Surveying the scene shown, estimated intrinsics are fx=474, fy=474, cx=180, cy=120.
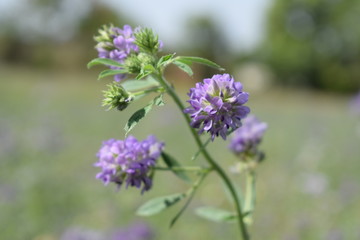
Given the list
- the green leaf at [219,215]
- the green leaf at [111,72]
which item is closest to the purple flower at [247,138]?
the green leaf at [219,215]

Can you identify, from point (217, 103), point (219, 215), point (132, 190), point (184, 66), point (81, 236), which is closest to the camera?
point (217, 103)

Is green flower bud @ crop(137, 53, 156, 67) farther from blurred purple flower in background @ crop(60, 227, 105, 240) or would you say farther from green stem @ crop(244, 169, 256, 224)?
blurred purple flower in background @ crop(60, 227, 105, 240)

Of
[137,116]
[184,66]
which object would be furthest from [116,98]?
[184,66]

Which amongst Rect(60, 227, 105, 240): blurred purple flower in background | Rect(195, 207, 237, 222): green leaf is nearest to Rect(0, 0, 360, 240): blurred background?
Rect(60, 227, 105, 240): blurred purple flower in background

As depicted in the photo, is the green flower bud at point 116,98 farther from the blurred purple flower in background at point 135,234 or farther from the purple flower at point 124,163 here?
the blurred purple flower in background at point 135,234

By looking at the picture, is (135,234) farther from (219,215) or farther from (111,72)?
(111,72)

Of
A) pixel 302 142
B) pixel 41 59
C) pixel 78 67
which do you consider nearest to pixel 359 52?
pixel 78 67
